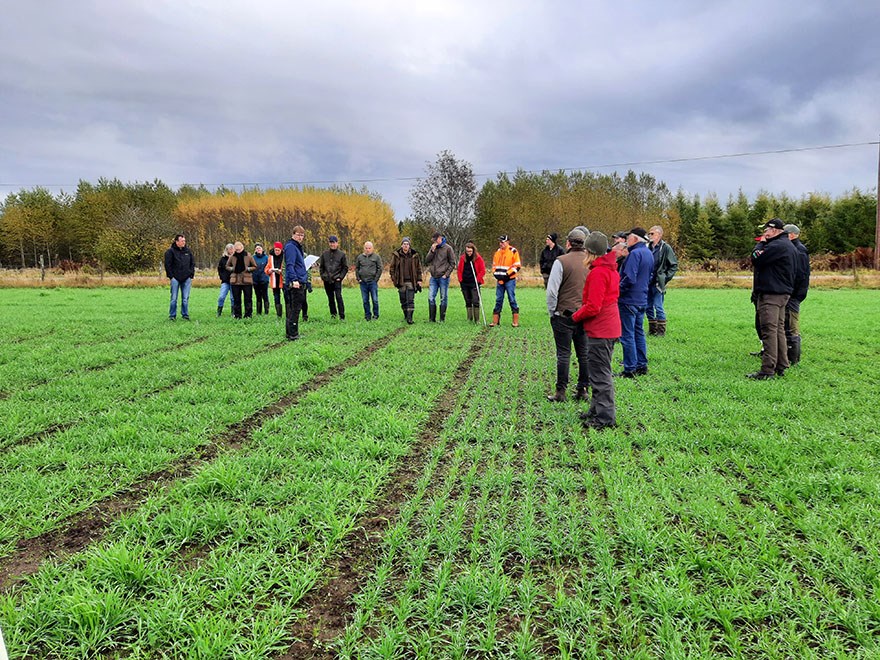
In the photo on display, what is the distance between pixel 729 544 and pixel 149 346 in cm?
970

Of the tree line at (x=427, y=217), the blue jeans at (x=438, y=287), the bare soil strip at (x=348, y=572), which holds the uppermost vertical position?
the tree line at (x=427, y=217)

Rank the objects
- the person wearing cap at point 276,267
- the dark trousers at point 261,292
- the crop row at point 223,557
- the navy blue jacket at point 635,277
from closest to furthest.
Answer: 1. the crop row at point 223,557
2. the navy blue jacket at point 635,277
3. the person wearing cap at point 276,267
4. the dark trousers at point 261,292

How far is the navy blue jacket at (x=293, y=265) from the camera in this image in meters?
10.1

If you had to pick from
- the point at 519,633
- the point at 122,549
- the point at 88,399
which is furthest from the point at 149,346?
the point at 519,633

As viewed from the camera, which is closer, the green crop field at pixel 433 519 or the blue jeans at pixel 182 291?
the green crop field at pixel 433 519

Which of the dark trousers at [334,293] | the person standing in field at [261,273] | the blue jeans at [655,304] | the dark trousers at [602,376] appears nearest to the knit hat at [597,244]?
the dark trousers at [602,376]

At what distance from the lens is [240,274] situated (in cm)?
1312

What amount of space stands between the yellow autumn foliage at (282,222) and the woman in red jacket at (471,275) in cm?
4346

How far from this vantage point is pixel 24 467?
402cm

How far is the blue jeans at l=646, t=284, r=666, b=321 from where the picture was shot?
10109 mm

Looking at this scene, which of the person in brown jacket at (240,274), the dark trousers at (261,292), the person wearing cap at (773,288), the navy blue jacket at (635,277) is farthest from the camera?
the dark trousers at (261,292)

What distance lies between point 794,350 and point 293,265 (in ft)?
29.4

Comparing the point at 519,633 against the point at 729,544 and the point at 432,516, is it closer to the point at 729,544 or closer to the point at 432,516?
the point at 432,516

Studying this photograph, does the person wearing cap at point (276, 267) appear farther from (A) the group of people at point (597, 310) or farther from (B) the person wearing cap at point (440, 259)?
(A) the group of people at point (597, 310)
